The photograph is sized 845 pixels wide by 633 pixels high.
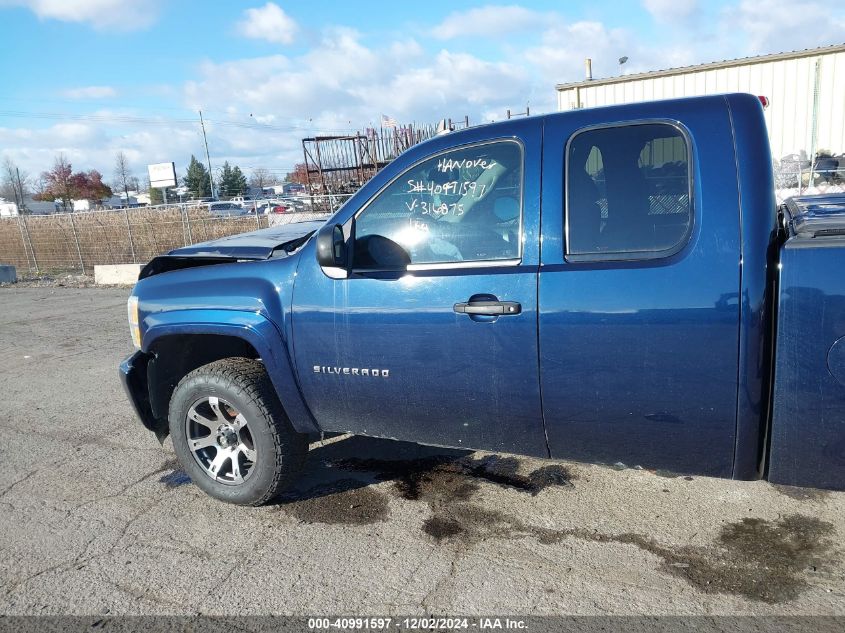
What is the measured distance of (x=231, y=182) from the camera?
263 feet

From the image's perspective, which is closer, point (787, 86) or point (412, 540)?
point (412, 540)

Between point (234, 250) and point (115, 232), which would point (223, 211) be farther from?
point (234, 250)

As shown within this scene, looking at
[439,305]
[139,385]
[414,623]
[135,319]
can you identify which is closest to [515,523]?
[414,623]

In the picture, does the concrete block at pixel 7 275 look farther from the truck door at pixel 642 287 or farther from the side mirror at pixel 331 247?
the truck door at pixel 642 287

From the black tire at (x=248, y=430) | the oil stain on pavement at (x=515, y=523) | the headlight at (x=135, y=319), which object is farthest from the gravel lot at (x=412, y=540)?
the headlight at (x=135, y=319)

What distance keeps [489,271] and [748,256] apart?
1034mm

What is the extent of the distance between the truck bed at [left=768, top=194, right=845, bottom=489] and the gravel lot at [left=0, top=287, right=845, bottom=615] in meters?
0.64

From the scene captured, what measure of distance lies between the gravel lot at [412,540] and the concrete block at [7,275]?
15.2 meters

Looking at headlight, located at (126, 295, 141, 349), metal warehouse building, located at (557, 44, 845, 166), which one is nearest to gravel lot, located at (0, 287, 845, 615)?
headlight, located at (126, 295, 141, 349)

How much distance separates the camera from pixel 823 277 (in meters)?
2.29

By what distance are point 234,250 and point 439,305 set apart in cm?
144

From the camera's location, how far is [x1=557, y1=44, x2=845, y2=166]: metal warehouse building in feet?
56.3

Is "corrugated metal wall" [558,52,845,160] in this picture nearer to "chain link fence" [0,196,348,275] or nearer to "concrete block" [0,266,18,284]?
"chain link fence" [0,196,348,275]

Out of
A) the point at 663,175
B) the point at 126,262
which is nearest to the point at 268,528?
the point at 663,175
